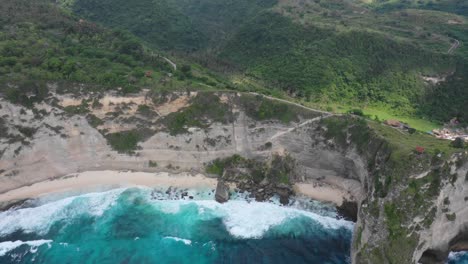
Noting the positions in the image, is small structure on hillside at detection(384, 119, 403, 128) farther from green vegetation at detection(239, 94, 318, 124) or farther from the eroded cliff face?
green vegetation at detection(239, 94, 318, 124)

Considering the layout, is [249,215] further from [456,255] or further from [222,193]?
[456,255]

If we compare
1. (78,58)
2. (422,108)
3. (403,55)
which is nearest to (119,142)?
(78,58)

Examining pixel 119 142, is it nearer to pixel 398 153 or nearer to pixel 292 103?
pixel 292 103

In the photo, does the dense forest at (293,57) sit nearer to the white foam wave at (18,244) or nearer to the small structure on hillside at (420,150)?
the small structure on hillside at (420,150)

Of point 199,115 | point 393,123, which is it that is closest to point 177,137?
point 199,115

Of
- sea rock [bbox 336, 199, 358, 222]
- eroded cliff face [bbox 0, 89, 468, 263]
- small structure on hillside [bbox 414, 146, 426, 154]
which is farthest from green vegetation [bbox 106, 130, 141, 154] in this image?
small structure on hillside [bbox 414, 146, 426, 154]
